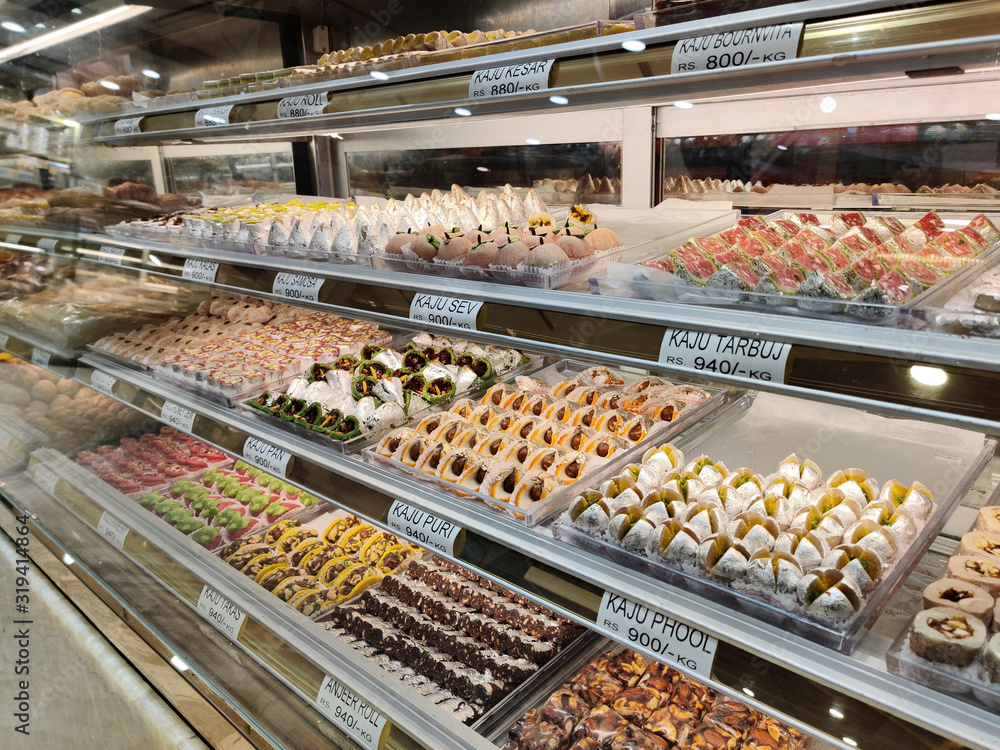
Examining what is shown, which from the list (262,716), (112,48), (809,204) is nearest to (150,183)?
(112,48)

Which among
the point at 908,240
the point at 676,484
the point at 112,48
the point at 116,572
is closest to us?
the point at 908,240

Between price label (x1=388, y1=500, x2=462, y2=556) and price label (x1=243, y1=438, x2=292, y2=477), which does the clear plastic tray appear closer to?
price label (x1=388, y1=500, x2=462, y2=556)

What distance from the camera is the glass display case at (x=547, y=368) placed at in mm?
1029

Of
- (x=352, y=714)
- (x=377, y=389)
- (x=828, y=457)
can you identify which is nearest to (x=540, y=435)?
(x=377, y=389)

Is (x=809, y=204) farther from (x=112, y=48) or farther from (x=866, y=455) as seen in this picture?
(x=112, y=48)

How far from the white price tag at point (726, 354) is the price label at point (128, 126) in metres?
2.00

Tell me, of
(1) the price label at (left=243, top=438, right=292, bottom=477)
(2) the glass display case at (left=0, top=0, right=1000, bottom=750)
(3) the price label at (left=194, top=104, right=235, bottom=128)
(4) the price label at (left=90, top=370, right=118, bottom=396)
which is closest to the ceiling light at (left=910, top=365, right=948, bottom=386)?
(2) the glass display case at (left=0, top=0, right=1000, bottom=750)

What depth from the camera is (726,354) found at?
109 centimetres

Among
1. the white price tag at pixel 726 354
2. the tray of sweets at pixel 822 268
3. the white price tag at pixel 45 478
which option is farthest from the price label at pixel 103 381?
the white price tag at pixel 726 354

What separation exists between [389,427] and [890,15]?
1456mm

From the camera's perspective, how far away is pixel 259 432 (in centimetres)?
209

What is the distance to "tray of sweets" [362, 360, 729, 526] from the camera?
61.7 inches

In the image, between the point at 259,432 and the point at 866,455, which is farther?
the point at 259,432

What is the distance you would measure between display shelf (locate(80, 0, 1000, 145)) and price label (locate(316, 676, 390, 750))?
1.33 metres
